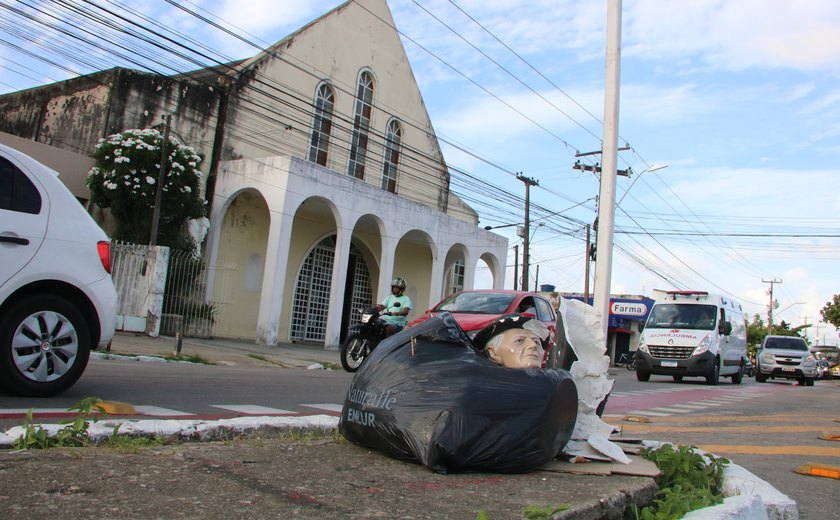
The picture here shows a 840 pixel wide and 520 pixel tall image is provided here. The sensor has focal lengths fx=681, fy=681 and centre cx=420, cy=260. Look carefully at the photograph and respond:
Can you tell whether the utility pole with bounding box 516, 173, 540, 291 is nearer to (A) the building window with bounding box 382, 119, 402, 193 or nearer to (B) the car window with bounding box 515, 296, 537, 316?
(A) the building window with bounding box 382, 119, 402, 193

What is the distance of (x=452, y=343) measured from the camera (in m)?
3.41

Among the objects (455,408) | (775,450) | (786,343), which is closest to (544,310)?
(775,450)

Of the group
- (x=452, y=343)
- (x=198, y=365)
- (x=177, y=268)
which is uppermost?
(x=177, y=268)

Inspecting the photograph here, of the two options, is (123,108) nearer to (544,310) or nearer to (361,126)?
(361,126)

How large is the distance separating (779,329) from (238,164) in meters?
72.8

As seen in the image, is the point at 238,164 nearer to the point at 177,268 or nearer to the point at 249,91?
the point at 249,91

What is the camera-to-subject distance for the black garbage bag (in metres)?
2.98

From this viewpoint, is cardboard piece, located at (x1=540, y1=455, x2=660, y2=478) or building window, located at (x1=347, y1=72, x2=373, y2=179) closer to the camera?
cardboard piece, located at (x1=540, y1=455, x2=660, y2=478)

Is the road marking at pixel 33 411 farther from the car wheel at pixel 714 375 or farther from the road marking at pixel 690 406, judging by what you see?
the car wheel at pixel 714 375

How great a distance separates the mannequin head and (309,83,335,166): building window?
1845cm

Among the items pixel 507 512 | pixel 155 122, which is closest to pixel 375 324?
pixel 507 512

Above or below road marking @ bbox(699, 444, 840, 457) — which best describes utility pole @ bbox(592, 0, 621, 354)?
above

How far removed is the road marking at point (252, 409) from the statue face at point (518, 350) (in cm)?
272

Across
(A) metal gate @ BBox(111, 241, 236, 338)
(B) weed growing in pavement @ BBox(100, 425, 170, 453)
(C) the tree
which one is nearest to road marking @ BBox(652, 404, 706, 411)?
(B) weed growing in pavement @ BBox(100, 425, 170, 453)
